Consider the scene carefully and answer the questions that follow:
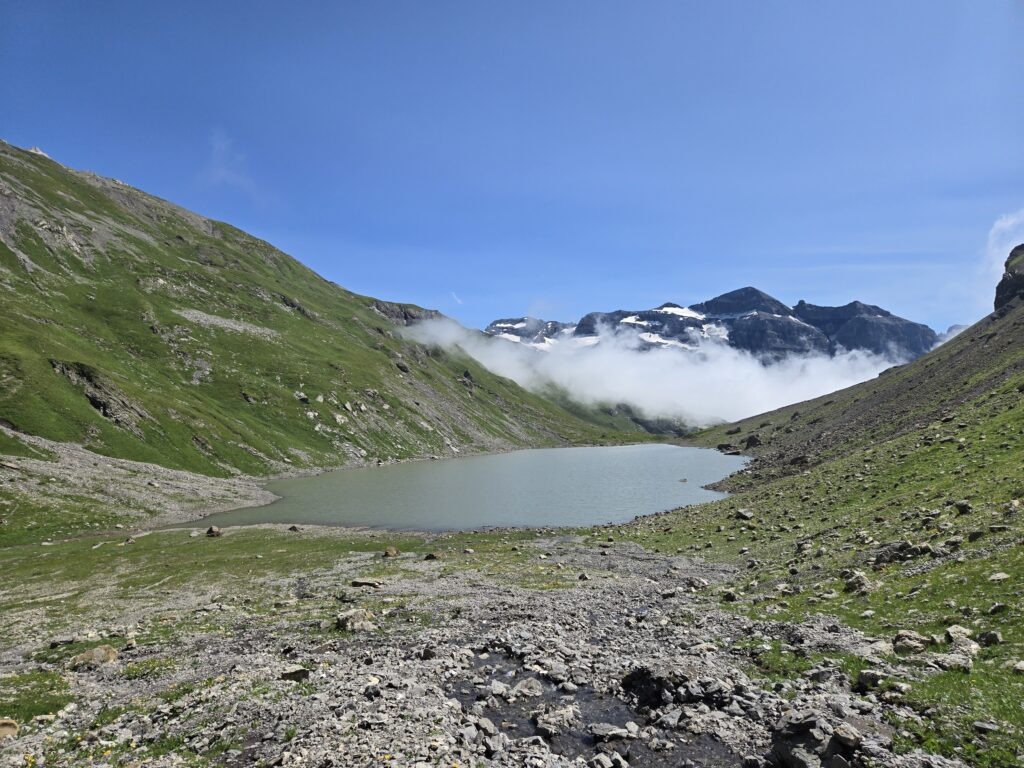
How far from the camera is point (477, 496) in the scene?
106 metres

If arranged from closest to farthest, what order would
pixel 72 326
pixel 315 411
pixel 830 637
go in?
pixel 830 637 → pixel 72 326 → pixel 315 411

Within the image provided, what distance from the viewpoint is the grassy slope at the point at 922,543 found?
14977mm

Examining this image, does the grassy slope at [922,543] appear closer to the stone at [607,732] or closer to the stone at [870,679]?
the stone at [870,679]

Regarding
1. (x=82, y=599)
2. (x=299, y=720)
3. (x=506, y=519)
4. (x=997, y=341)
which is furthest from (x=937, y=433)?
(x=997, y=341)

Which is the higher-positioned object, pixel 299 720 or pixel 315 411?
pixel 315 411

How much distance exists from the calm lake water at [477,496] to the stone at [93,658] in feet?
163

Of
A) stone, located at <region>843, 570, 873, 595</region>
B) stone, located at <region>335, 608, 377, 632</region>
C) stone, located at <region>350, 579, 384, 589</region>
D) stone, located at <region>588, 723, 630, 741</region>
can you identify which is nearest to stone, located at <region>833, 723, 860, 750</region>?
stone, located at <region>588, 723, 630, 741</region>

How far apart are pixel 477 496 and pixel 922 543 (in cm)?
8393

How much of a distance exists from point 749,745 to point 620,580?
24.8 metres

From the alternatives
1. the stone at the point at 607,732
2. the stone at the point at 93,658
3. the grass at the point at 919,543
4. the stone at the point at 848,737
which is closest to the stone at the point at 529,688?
the stone at the point at 607,732

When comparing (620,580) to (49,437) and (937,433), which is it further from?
(49,437)

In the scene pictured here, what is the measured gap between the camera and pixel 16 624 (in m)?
33.6

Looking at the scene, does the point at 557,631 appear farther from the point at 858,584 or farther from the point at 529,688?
the point at 858,584

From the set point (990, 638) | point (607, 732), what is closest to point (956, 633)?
point (990, 638)
